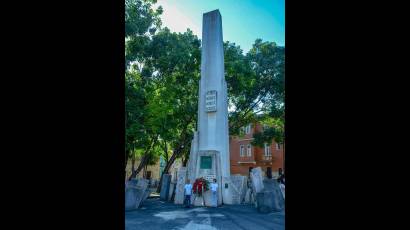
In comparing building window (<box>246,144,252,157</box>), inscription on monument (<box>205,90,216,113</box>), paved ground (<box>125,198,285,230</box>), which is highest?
inscription on monument (<box>205,90,216,113</box>)

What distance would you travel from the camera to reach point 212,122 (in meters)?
19.7

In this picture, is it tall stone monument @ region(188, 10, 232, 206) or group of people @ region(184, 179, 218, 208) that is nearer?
group of people @ region(184, 179, 218, 208)

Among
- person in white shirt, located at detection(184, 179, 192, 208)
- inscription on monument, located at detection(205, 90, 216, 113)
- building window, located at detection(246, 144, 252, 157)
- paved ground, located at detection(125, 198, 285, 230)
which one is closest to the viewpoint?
paved ground, located at detection(125, 198, 285, 230)

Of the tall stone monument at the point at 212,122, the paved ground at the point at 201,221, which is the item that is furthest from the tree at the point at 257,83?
the paved ground at the point at 201,221

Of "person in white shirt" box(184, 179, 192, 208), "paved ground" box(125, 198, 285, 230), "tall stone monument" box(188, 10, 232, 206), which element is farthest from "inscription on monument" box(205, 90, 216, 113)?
"paved ground" box(125, 198, 285, 230)

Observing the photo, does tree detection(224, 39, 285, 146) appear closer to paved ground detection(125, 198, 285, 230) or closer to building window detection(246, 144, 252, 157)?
paved ground detection(125, 198, 285, 230)

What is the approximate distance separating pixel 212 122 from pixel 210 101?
1383mm

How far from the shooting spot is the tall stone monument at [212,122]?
18.5 meters

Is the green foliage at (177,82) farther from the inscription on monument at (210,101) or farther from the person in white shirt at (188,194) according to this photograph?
the person in white shirt at (188,194)

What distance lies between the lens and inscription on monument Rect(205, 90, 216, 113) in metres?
19.6

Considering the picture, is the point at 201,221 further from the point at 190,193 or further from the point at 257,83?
the point at 257,83

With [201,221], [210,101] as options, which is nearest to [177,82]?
[210,101]
